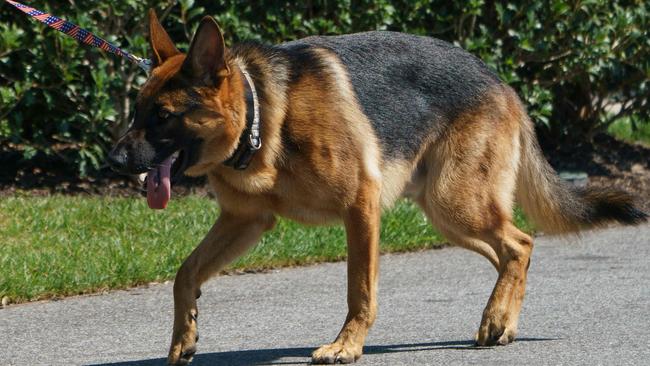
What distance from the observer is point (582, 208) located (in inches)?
257

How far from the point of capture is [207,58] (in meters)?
5.31

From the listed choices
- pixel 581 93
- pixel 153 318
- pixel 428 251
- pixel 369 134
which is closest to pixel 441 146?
pixel 369 134

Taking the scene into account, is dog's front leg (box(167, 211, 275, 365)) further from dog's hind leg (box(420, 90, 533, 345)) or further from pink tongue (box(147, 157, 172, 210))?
dog's hind leg (box(420, 90, 533, 345))

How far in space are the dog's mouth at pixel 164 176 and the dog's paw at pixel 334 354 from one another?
98 centimetres

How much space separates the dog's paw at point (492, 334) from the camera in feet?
19.2

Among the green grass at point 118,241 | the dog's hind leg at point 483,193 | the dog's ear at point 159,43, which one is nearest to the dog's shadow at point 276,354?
the dog's hind leg at point 483,193

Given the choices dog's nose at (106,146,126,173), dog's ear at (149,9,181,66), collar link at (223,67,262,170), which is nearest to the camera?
dog's nose at (106,146,126,173)

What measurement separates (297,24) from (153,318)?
12.0 feet

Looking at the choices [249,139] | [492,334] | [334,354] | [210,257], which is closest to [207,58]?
[249,139]

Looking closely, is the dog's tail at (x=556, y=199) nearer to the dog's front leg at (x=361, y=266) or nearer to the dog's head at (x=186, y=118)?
the dog's front leg at (x=361, y=266)

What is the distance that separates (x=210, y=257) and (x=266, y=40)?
4.10 meters

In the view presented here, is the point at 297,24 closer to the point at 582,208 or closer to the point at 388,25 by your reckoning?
the point at 388,25

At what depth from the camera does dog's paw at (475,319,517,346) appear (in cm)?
585

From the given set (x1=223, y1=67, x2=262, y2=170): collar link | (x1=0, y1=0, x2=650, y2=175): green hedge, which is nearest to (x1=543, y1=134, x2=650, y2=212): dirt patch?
(x1=0, y1=0, x2=650, y2=175): green hedge
